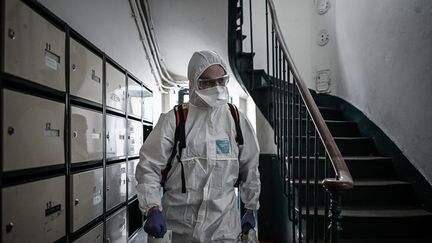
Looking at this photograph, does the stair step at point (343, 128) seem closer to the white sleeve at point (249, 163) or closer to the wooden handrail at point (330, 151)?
the wooden handrail at point (330, 151)

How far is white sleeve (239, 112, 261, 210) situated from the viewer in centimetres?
129

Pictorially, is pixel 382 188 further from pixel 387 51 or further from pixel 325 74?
pixel 325 74

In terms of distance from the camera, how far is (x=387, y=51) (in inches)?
90.8

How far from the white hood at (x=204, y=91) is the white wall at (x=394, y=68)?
4.94 feet

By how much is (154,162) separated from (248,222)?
540 millimetres

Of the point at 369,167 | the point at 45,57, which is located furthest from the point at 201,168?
the point at 369,167

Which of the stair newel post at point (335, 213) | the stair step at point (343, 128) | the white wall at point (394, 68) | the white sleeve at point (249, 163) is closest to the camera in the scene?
the stair newel post at point (335, 213)

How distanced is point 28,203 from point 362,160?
7.21 ft

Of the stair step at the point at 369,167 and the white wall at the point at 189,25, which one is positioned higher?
the white wall at the point at 189,25

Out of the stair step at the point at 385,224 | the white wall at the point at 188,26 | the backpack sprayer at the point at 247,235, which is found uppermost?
the white wall at the point at 188,26

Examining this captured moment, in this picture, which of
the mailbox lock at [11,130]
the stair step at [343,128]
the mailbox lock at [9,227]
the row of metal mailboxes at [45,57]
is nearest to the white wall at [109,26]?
the row of metal mailboxes at [45,57]

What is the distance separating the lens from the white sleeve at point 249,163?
1294 mm

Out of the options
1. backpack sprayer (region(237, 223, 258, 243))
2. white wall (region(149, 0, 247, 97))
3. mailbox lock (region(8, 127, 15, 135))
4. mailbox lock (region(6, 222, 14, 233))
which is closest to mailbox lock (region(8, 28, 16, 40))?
mailbox lock (region(8, 127, 15, 135))

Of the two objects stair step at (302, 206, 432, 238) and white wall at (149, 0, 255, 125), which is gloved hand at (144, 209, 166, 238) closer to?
stair step at (302, 206, 432, 238)
